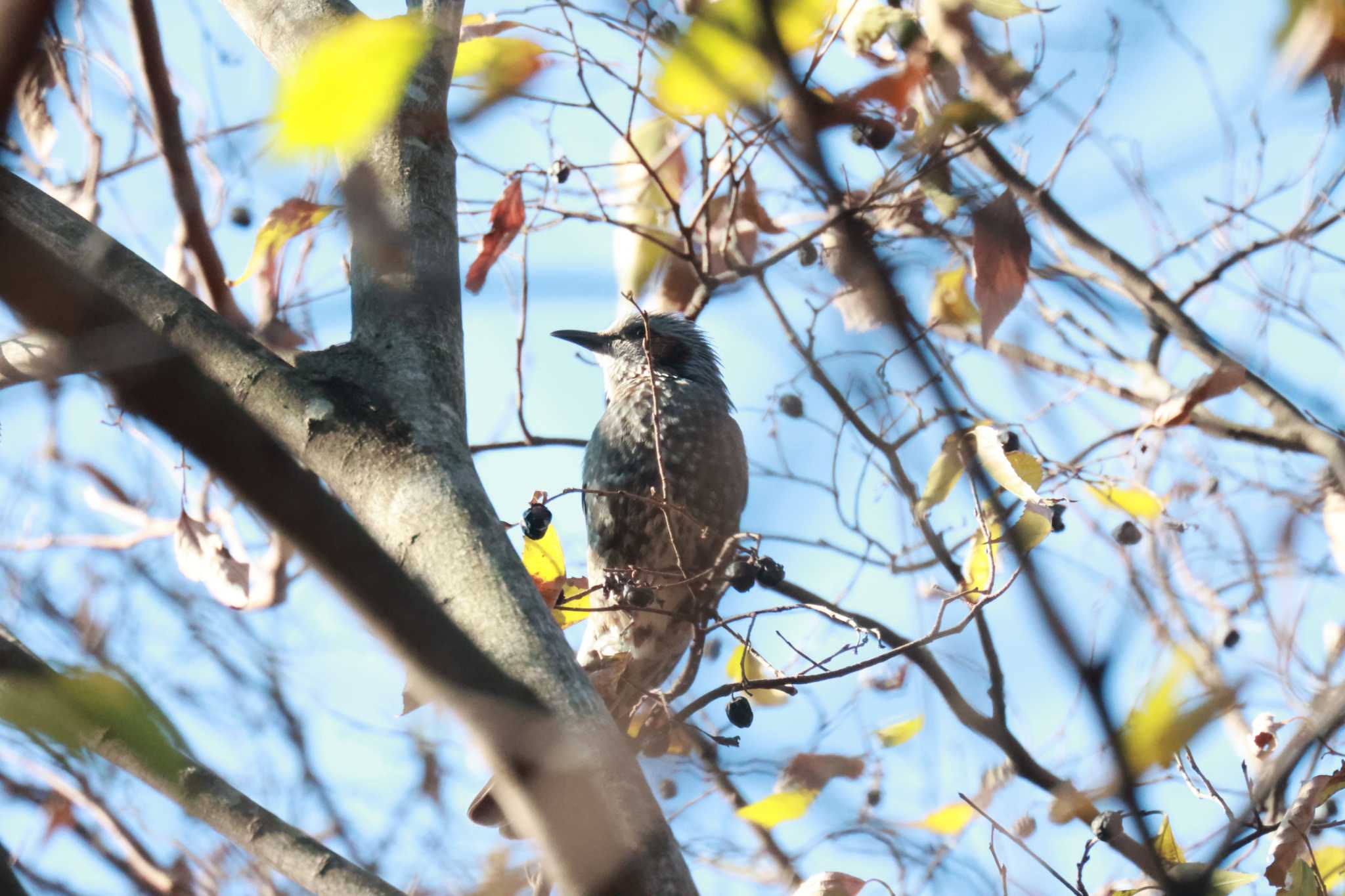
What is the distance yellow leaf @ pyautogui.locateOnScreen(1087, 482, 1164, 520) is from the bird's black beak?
2.15m

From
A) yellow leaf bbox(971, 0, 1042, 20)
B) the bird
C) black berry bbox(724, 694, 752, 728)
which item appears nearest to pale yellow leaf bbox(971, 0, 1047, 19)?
yellow leaf bbox(971, 0, 1042, 20)

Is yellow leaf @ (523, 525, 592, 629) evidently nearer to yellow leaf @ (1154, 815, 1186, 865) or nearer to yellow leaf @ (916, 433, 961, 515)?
yellow leaf @ (916, 433, 961, 515)

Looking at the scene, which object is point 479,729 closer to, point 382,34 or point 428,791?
point 382,34

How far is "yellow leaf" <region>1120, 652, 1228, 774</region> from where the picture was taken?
1.03 metres

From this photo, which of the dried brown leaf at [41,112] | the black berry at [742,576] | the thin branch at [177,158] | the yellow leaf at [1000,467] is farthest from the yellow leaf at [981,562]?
the dried brown leaf at [41,112]

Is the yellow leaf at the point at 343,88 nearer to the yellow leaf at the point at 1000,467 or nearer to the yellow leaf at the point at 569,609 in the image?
the yellow leaf at the point at 1000,467

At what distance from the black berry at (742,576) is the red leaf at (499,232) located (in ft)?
3.67

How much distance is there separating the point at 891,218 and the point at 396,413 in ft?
5.92

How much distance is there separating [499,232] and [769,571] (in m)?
1.35

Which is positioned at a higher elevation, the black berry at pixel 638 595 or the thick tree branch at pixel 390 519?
the black berry at pixel 638 595

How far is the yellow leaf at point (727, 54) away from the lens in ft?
2.95

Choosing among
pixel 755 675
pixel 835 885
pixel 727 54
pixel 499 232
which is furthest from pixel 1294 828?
pixel 499 232

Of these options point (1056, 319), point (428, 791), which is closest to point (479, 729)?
point (428, 791)

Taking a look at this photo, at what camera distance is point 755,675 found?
329 centimetres
